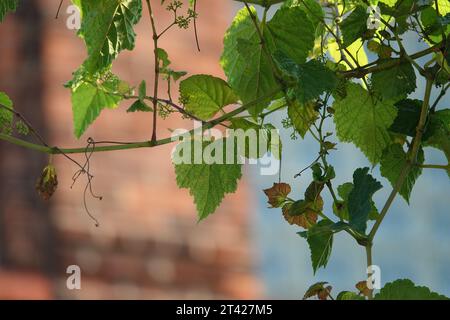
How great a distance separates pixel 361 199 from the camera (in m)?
0.41

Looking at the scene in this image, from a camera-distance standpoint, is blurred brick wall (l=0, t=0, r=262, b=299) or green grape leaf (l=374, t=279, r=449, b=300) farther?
blurred brick wall (l=0, t=0, r=262, b=299)

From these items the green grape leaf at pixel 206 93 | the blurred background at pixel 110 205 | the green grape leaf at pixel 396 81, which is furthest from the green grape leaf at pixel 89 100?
the blurred background at pixel 110 205

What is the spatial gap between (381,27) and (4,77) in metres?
0.89

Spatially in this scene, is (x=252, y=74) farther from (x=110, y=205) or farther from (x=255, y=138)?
(x=110, y=205)

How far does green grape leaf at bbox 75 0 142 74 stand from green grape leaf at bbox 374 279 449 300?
182mm

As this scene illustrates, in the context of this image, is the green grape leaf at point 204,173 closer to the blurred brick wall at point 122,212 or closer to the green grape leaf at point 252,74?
the green grape leaf at point 252,74

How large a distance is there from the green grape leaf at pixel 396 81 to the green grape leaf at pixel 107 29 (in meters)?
0.13

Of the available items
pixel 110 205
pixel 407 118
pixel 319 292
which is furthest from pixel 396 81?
pixel 110 205

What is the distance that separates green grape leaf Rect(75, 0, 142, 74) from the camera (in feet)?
1.52

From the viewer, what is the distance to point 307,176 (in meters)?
2.65

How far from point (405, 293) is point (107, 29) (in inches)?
8.0

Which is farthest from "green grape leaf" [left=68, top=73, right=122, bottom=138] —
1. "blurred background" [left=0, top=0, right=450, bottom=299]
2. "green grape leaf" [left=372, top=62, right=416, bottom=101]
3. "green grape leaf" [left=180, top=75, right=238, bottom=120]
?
"blurred background" [left=0, top=0, right=450, bottom=299]

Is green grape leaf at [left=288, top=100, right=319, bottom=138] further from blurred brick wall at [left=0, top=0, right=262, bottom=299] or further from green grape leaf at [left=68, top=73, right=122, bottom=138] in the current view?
blurred brick wall at [left=0, top=0, right=262, bottom=299]

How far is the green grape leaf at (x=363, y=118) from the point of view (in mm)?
504
